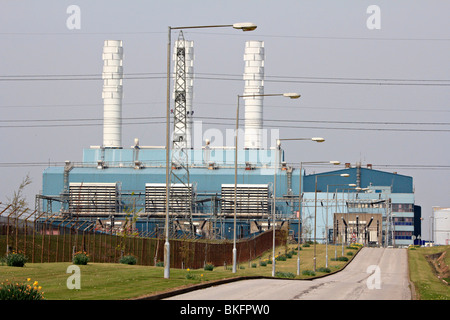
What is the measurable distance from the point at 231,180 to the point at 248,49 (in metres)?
23.0

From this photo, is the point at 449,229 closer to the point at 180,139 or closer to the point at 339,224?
the point at 339,224

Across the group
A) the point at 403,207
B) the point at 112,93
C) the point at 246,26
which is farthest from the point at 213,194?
the point at 246,26

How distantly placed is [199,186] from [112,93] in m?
21.3

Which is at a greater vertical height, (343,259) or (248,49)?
(248,49)

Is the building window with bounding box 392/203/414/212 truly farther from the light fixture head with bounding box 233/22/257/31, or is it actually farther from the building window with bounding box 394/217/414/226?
the light fixture head with bounding box 233/22/257/31

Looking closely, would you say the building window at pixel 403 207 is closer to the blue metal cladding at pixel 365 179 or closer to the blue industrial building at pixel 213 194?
the blue industrial building at pixel 213 194

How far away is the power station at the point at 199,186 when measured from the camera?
123m

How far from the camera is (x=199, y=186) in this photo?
131m

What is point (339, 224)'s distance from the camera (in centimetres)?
A: 13662

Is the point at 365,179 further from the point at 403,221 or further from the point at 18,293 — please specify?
the point at 18,293

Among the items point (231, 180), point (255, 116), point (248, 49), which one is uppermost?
point (248, 49)

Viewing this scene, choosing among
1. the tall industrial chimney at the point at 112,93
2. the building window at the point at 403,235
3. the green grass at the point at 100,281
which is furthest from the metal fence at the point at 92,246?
the building window at the point at 403,235

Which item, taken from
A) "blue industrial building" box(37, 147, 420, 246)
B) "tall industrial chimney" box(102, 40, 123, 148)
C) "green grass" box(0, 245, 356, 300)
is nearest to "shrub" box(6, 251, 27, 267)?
"green grass" box(0, 245, 356, 300)
